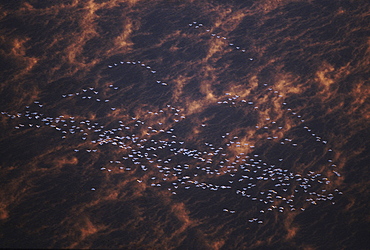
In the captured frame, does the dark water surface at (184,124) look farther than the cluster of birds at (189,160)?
No

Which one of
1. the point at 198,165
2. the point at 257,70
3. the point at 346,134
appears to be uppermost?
the point at 257,70

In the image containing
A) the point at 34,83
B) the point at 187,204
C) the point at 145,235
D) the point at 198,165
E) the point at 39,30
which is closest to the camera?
the point at 145,235

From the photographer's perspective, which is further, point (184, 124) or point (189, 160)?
point (184, 124)

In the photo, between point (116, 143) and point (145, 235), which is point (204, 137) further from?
point (145, 235)

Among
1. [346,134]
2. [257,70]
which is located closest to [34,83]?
[257,70]

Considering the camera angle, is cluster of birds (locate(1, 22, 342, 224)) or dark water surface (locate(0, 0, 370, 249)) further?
cluster of birds (locate(1, 22, 342, 224))
